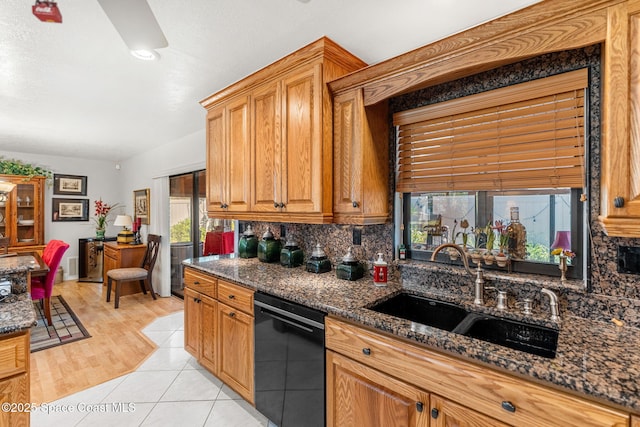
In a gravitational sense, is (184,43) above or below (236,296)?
above

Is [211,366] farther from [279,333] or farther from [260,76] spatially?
[260,76]

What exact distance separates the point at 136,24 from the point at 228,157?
3.82 ft

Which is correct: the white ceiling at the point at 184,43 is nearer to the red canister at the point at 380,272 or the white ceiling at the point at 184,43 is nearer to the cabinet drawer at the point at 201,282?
the red canister at the point at 380,272

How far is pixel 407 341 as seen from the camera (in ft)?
4.14

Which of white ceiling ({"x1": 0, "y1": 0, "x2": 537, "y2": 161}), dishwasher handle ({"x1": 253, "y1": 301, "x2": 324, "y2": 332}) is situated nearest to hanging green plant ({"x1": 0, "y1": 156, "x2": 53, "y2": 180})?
white ceiling ({"x1": 0, "y1": 0, "x2": 537, "y2": 161})

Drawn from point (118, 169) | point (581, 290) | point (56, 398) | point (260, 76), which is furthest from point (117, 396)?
point (118, 169)

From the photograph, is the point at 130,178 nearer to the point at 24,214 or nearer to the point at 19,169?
the point at 19,169

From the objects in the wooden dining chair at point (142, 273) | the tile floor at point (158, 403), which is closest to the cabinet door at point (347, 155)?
the tile floor at point (158, 403)

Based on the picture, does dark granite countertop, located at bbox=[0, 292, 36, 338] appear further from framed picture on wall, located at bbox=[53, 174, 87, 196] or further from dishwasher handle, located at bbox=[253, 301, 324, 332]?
framed picture on wall, located at bbox=[53, 174, 87, 196]

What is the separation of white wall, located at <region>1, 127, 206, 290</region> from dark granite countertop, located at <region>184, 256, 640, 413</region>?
273cm

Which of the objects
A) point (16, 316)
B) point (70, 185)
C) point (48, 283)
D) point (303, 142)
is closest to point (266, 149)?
point (303, 142)

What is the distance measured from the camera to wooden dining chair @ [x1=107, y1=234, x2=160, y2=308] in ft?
13.7

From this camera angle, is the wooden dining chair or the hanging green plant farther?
the hanging green plant

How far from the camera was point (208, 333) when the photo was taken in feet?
7.60
